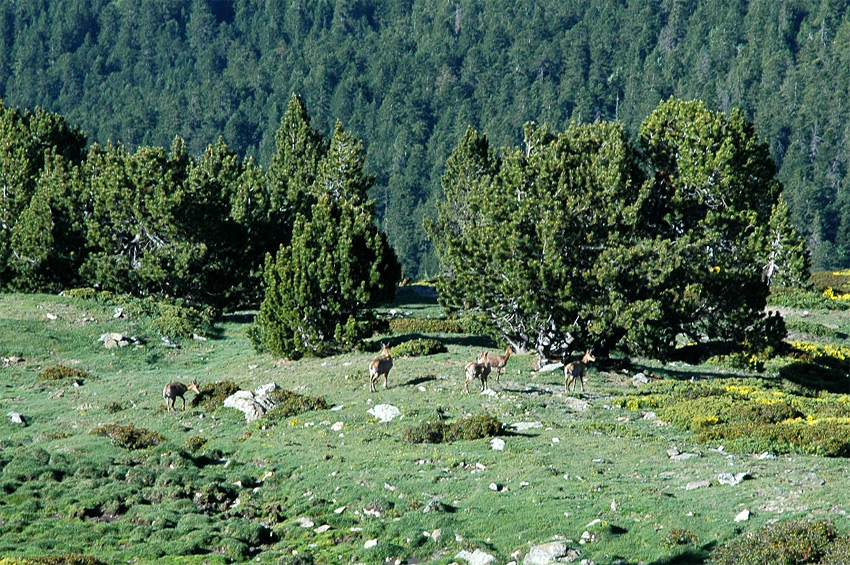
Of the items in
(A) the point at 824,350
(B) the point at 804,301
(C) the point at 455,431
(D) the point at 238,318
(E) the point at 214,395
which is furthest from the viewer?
(B) the point at 804,301

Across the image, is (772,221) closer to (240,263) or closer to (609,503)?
(240,263)

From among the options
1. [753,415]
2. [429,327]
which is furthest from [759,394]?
[429,327]

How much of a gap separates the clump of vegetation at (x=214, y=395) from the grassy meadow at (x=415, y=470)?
224mm

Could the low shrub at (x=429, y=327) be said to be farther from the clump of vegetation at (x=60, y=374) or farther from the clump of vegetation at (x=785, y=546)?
the clump of vegetation at (x=785, y=546)

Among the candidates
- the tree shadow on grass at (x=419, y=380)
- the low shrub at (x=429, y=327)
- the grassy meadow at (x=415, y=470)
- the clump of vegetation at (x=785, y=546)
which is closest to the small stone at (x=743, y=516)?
the grassy meadow at (x=415, y=470)

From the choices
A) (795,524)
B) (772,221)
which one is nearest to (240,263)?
(772,221)

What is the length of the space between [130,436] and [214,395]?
5313mm

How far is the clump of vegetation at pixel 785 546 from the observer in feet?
66.3

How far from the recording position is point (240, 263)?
6481cm

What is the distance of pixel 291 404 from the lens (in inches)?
1433

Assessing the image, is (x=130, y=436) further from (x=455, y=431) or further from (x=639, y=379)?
(x=639, y=379)

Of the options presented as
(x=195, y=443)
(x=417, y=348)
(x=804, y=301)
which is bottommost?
(x=195, y=443)

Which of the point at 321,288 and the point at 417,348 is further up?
the point at 321,288

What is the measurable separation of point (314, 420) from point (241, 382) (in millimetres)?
9349
